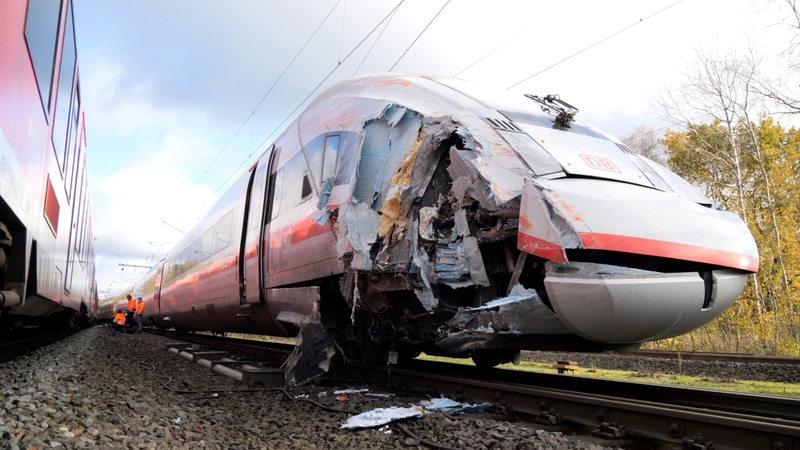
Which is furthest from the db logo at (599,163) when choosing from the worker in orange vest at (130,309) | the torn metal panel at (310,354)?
the worker in orange vest at (130,309)

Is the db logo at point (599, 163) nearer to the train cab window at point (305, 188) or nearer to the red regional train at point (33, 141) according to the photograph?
the train cab window at point (305, 188)

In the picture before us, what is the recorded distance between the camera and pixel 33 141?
14.8ft

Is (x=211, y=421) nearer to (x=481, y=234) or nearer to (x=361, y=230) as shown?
(x=361, y=230)

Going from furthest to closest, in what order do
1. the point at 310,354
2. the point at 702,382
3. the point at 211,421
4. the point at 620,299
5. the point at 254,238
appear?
the point at 702,382, the point at 254,238, the point at 310,354, the point at 211,421, the point at 620,299

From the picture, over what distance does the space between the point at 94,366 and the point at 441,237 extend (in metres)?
5.12

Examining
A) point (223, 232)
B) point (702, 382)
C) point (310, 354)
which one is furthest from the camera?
point (223, 232)

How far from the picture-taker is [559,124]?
5055mm

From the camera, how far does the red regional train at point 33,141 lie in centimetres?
365

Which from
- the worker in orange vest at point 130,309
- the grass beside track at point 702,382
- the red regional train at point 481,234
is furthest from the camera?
the worker in orange vest at point 130,309

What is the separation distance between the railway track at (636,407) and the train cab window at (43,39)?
414 cm

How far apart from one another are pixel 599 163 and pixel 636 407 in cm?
186

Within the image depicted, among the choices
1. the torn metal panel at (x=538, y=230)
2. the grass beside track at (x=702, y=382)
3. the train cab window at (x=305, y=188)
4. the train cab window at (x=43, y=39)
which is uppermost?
the train cab window at (x=43, y=39)

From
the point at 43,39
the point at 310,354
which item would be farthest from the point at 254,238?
the point at 43,39

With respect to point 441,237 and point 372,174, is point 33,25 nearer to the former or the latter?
point 372,174
